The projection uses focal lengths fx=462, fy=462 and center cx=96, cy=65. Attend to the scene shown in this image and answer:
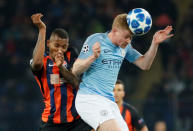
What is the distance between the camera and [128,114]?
669 cm

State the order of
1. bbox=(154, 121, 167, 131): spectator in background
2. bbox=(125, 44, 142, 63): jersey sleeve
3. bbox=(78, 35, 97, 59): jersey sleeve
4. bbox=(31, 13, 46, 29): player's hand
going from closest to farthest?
1. bbox=(78, 35, 97, 59): jersey sleeve
2. bbox=(31, 13, 46, 29): player's hand
3. bbox=(125, 44, 142, 63): jersey sleeve
4. bbox=(154, 121, 167, 131): spectator in background

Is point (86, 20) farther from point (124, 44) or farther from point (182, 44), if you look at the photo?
point (124, 44)

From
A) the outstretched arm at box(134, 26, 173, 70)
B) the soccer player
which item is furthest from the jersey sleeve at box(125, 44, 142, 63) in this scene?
the soccer player

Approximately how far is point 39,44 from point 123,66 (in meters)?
6.36

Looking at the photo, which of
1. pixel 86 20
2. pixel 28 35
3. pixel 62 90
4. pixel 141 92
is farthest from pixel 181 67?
pixel 62 90

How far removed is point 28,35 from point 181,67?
3.87 metres

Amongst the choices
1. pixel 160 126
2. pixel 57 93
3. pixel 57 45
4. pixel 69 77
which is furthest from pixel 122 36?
pixel 160 126

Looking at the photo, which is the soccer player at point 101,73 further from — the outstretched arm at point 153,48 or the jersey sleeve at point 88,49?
the outstretched arm at point 153,48

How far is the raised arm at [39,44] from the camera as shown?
192 inches

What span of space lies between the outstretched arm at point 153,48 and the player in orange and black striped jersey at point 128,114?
1262 mm

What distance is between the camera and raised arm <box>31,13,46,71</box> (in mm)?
4867

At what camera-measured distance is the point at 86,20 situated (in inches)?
455

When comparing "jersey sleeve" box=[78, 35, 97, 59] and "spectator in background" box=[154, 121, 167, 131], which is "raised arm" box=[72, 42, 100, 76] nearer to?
"jersey sleeve" box=[78, 35, 97, 59]

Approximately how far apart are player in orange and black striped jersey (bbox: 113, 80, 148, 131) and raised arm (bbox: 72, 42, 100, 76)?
1850 mm
